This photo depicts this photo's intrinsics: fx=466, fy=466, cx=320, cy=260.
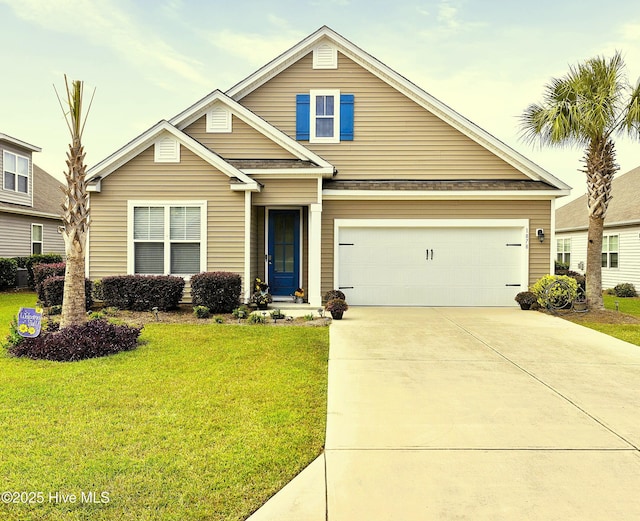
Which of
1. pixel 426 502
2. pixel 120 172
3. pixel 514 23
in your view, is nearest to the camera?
pixel 426 502

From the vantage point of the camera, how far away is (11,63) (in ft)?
52.0

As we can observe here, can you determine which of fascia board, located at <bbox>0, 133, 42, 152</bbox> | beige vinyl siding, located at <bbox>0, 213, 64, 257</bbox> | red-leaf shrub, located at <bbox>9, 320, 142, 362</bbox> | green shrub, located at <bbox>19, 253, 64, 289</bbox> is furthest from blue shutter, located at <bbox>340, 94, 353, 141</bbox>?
beige vinyl siding, located at <bbox>0, 213, 64, 257</bbox>

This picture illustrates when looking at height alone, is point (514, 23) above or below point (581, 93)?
above

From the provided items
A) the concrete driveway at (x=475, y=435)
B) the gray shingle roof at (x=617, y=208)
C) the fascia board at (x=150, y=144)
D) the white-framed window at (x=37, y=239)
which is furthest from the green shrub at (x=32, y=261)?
the gray shingle roof at (x=617, y=208)

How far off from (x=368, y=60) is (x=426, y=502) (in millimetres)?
12802

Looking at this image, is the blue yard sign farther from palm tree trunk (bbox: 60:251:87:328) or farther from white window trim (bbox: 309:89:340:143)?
white window trim (bbox: 309:89:340:143)

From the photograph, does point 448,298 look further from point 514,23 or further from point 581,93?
point 514,23

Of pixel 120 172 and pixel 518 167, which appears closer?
pixel 120 172

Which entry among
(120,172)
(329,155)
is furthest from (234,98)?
(120,172)

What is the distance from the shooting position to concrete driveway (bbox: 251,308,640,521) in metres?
3.12

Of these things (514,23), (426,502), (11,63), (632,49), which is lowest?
(426,502)

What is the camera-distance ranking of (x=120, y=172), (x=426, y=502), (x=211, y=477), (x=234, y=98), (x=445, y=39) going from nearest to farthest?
(x=426, y=502) → (x=211, y=477) → (x=120, y=172) → (x=234, y=98) → (x=445, y=39)

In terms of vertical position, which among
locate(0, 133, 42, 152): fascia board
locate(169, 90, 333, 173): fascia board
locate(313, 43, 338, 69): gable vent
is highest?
locate(313, 43, 338, 69): gable vent

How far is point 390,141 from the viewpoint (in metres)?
13.8
